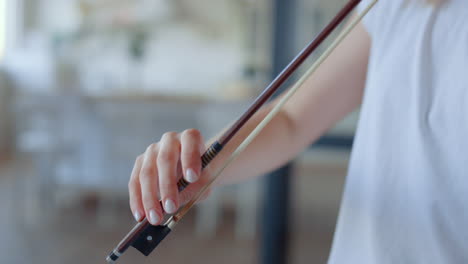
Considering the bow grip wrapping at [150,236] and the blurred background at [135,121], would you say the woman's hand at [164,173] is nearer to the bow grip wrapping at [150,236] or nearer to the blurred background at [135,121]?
the bow grip wrapping at [150,236]

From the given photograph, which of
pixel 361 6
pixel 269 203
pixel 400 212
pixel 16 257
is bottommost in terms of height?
pixel 16 257

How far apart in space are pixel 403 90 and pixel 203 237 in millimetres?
1747

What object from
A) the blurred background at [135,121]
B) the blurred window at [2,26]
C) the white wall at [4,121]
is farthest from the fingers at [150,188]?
the blurred window at [2,26]

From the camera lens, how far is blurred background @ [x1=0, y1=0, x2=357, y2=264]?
1311mm

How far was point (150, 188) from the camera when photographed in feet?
0.96

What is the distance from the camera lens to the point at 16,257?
5.50ft

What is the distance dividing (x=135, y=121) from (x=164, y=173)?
6.46ft

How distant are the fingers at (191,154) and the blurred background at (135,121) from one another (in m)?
0.51

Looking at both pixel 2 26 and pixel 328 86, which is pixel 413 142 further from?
pixel 2 26

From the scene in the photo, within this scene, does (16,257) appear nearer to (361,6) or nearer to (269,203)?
(269,203)

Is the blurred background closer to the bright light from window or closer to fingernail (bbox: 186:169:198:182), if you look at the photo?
the bright light from window

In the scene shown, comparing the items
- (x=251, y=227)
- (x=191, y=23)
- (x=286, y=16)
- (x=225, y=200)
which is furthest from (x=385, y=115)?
(x=191, y=23)

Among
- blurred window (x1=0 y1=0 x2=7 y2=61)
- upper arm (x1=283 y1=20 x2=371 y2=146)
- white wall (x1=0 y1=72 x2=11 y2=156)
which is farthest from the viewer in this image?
blurred window (x1=0 y1=0 x2=7 y2=61)

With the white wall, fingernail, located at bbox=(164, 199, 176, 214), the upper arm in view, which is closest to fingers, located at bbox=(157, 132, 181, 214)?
fingernail, located at bbox=(164, 199, 176, 214)
